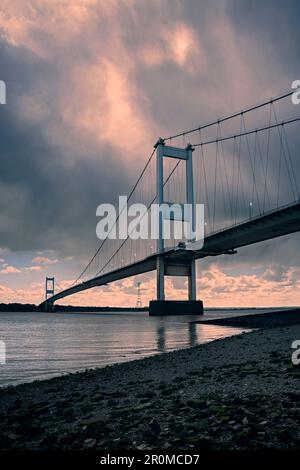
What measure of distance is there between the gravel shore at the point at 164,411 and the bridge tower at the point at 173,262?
69854mm

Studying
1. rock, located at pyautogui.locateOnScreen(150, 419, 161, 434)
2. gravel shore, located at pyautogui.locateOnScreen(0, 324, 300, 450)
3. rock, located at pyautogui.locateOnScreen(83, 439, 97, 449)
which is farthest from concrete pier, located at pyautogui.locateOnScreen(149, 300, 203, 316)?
rock, located at pyautogui.locateOnScreen(83, 439, 97, 449)

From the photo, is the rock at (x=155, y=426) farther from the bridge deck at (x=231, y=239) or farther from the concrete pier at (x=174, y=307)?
the concrete pier at (x=174, y=307)

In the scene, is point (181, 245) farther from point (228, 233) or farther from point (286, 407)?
point (286, 407)

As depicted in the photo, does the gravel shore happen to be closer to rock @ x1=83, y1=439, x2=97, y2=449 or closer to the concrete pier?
rock @ x1=83, y1=439, x2=97, y2=449

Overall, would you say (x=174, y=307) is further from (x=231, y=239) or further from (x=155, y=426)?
(x=155, y=426)

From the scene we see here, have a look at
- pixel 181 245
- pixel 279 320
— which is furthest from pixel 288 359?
pixel 181 245

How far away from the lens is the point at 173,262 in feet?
285

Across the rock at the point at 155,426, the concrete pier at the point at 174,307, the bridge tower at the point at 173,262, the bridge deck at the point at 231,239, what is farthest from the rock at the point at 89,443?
the concrete pier at the point at 174,307

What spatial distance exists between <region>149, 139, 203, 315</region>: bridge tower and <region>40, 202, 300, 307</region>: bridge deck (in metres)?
1.04

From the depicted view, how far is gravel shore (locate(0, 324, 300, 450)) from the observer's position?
5.59 metres

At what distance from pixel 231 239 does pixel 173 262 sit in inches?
790

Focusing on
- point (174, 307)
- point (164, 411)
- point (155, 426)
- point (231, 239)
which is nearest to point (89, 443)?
point (155, 426)
